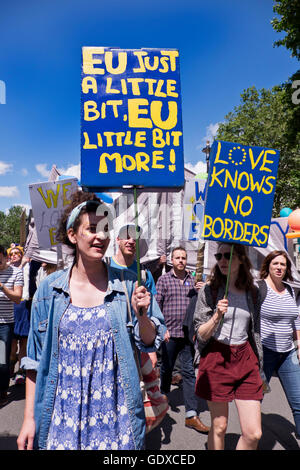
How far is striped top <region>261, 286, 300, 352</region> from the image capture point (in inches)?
135

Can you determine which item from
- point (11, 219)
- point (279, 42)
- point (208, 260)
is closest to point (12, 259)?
point (208, 260)

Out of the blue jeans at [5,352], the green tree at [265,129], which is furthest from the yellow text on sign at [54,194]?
the green tree at [265,129]

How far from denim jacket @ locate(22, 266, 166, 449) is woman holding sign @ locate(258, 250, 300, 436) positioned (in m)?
1.83

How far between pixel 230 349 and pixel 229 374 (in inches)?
6.9

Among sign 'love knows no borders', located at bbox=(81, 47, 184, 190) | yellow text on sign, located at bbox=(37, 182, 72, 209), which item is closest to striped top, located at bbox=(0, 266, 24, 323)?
yellow text on sign, located at bbox=(37, 182, 72, 209)

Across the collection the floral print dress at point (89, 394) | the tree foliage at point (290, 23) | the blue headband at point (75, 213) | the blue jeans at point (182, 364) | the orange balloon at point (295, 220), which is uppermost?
the tree foliage at point (290, 23)

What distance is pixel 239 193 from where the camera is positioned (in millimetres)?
2951

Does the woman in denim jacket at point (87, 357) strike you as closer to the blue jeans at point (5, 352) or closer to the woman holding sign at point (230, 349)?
the woman holding sign at point (230, 349)

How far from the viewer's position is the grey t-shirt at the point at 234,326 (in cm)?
277

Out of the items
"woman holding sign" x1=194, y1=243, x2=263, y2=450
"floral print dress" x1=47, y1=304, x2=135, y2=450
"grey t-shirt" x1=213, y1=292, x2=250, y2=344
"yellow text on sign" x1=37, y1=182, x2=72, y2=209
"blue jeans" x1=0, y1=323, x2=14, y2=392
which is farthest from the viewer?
"yellow text on sign" x1=37, y1=182, x2=72, y2=209

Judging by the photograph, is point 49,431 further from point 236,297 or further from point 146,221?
point 146,221

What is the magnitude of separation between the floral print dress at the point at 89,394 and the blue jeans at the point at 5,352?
8.12ft

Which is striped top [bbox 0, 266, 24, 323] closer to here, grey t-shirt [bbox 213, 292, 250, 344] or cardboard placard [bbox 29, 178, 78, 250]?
cardboard placard [bbox 29, 178, 78, 250]

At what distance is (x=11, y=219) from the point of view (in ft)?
255
